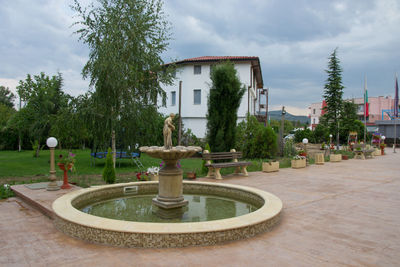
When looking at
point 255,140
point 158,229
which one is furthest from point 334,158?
point 158,229

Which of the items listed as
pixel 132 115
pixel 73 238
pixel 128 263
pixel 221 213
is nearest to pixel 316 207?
pixel 221 213

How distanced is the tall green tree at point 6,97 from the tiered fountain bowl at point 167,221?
2091 inches

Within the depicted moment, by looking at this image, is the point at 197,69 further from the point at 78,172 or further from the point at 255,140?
the point at 78,172

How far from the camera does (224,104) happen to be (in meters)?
14.2

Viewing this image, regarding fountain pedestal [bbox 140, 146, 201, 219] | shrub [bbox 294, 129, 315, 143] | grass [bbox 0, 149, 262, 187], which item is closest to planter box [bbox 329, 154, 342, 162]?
grass [bbox 0, 149, 262, 187]

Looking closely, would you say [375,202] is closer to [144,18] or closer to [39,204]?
[39,204]

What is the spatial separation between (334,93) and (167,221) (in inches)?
1170

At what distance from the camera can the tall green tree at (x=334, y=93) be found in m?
29.8

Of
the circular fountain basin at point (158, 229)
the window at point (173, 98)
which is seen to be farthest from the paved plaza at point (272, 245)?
the window at point (173, 98)

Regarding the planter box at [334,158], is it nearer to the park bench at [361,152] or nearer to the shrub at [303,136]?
the park bench at [361,152]

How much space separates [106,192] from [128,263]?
4.18 meters

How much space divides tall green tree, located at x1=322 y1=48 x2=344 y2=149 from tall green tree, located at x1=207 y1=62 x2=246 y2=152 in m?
20.2

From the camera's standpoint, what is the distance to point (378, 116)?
64688 millimetres

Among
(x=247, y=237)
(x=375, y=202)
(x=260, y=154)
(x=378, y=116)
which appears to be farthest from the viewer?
(x=378, y=116)
